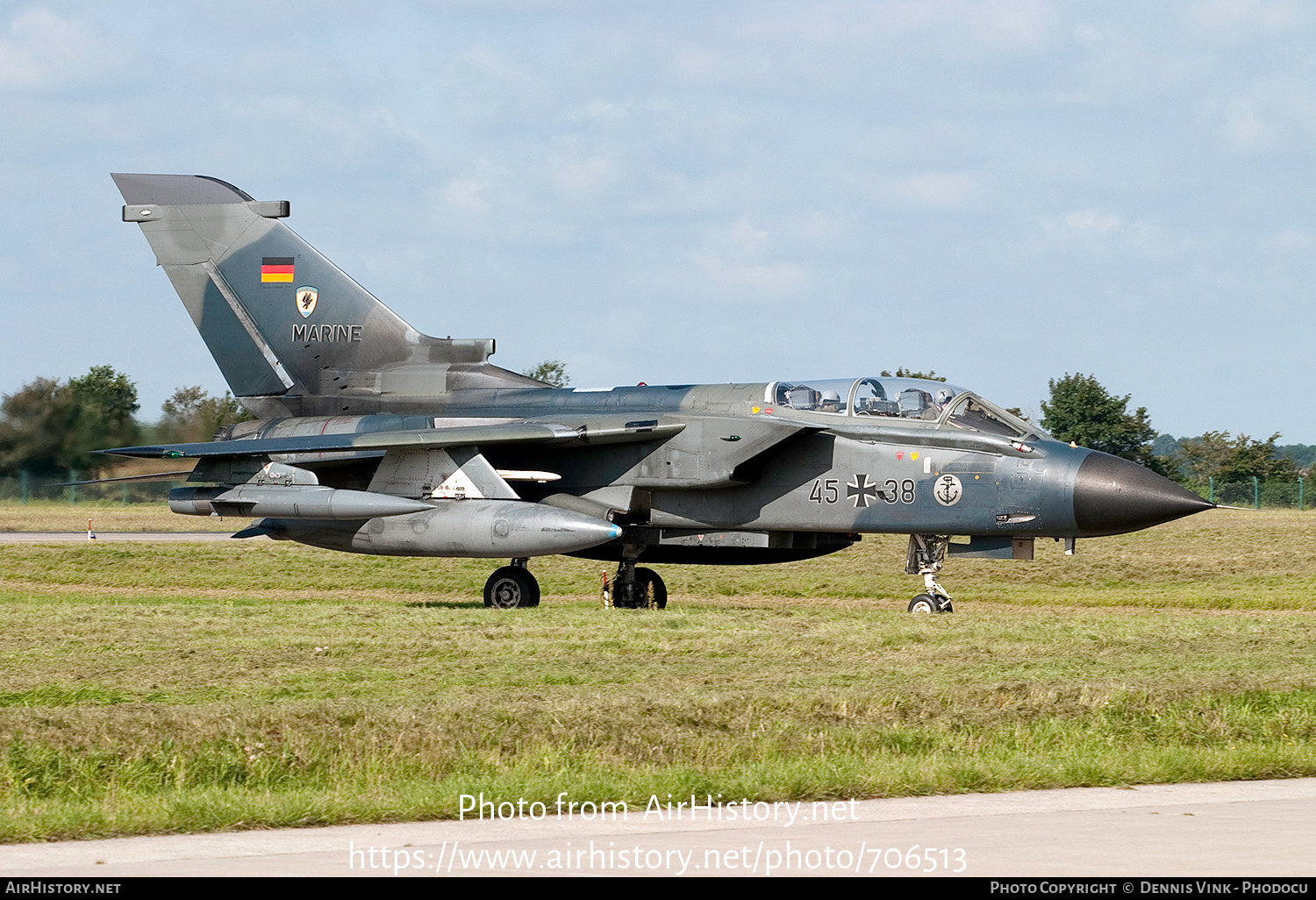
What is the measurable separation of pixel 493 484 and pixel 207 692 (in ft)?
25.8

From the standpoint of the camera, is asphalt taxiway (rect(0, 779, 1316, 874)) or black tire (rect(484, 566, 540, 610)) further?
black tire (rect(484, 566, 540, 610))

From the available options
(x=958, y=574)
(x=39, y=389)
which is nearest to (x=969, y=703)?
(x=958, y=574)

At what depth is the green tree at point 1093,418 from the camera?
6028 centimetres

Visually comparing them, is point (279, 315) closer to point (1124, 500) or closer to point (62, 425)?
point (62, 425)

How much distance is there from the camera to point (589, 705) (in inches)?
376

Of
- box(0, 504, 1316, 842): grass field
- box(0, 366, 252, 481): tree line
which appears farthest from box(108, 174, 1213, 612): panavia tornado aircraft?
box(0, 366, 252, 481): tree line

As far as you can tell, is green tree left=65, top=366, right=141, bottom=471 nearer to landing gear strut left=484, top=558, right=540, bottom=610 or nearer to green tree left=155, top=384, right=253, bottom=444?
green tree left=155, top=384, right=253, bottom=444

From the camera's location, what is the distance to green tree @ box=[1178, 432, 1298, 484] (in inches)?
2640

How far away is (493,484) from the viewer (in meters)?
18.4

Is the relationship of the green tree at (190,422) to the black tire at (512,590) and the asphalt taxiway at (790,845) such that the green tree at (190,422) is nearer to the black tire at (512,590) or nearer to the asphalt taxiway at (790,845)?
the black tire at (512,590)

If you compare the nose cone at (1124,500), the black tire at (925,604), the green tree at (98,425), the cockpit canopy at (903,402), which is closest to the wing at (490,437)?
the cockpit canopy at (903,402)

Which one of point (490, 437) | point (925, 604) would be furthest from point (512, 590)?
point (925, 604)

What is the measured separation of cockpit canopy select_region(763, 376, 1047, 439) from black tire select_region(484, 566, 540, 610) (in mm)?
3807
